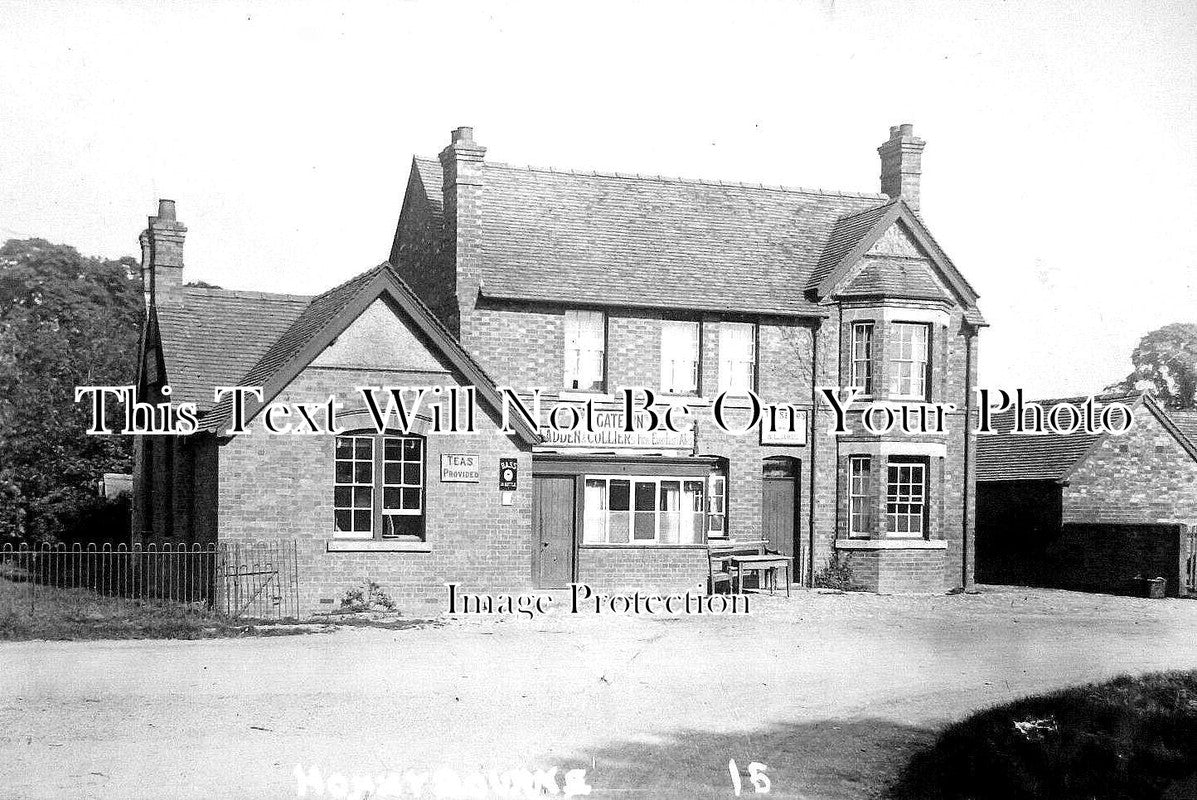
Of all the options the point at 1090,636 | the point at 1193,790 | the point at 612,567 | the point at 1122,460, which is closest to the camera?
the point at 1193,790

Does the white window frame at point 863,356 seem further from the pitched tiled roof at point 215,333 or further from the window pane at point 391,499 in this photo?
the pitched tiled roof at point 215,333

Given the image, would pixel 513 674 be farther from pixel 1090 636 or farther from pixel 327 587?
pixel 1090 636

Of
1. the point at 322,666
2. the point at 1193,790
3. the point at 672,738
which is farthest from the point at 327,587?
the point at 1193,790

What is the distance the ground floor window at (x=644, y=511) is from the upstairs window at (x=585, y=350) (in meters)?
2.13

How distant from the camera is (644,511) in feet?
88.0

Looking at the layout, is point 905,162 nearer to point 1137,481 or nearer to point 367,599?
point 1137,481

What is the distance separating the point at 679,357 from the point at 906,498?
6.41 metres

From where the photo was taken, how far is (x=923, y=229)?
29797 millimetres

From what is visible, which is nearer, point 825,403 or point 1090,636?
point 1090,636

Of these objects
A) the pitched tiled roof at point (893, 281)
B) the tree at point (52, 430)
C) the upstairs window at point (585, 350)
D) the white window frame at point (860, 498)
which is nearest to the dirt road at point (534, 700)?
the upstairs window at point (585, 350)

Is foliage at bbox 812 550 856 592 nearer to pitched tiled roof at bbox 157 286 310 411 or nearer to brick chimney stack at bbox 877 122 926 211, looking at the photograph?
brick chimney stack at bbox 877 122 926 211

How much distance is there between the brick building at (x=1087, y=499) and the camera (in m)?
31.3

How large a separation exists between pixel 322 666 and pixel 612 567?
444 inches

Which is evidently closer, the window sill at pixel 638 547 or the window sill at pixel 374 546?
the window sill at pixel 374 546
